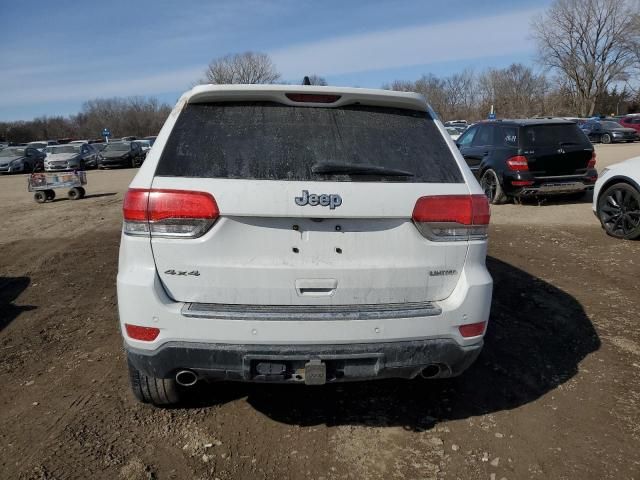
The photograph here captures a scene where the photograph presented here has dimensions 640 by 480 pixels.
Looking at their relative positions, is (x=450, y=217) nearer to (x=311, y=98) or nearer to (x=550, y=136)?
(x=311, y=98)

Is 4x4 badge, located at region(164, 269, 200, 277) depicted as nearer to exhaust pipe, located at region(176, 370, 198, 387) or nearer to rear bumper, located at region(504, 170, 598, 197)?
exhaust pipe, located at region(176, 370, 198, 387)

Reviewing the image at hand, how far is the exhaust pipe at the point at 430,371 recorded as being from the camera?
2688 mm

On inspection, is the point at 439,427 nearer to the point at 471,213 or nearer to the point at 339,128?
the point at 471,213

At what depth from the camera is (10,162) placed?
1186 inches

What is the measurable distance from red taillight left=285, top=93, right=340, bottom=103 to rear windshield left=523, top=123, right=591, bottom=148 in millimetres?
8060

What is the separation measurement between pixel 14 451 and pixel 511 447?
2.72 metres

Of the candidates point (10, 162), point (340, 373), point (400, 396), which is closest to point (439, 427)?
point (400, 396)

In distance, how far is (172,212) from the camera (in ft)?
7.91

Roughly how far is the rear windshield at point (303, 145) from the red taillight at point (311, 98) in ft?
0.16

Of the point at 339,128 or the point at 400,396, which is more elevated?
the point at 339,128

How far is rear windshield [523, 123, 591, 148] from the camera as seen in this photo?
9.75m

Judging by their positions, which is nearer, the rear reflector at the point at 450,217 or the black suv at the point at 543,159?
the rear reflector at the point at 450,217

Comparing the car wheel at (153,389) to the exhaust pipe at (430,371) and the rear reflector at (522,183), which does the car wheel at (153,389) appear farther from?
the rear reflector at (522,183)

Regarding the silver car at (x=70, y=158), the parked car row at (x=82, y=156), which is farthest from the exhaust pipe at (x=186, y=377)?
the parked car row at (x=82, y=156)
